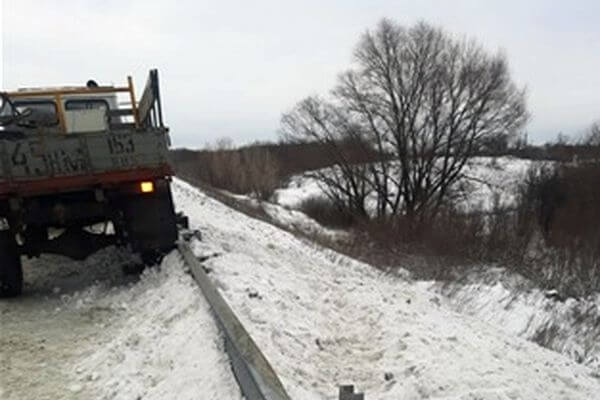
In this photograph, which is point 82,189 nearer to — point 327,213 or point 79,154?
point 79,154

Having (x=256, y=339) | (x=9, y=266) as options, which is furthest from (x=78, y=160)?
(x=256, y=339)

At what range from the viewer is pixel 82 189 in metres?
6.99

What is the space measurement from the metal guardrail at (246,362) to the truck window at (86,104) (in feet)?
16.7

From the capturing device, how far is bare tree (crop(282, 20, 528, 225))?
3256 cm

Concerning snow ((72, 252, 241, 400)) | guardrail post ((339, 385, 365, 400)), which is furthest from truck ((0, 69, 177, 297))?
guardrail post ((339, 385, 365, 400))

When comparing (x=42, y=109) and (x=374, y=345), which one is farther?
(x=42, y=109)

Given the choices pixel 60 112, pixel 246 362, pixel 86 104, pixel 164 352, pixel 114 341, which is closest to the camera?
pixel 246 362

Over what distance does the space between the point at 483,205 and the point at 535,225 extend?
653 centimetres

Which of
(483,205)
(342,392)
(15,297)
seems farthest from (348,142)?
(342,392)

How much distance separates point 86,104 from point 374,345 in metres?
6.05

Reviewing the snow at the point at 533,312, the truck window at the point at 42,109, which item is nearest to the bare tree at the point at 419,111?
the snow at the point at 533,312

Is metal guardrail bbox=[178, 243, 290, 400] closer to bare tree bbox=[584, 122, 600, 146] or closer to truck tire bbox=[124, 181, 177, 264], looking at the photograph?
truck tire bbox=[124, 181, 177, 264]

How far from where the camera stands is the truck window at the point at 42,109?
27.8 ft

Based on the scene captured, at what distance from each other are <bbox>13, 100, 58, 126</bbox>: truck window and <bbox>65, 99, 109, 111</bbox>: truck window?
10.1 inches
